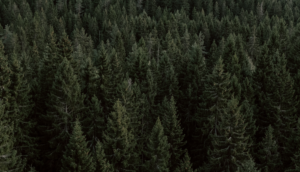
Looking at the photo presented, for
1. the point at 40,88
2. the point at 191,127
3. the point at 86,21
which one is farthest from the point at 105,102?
the point at 86,21

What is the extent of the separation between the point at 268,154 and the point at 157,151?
511 inches

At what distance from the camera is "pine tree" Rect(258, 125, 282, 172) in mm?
31000

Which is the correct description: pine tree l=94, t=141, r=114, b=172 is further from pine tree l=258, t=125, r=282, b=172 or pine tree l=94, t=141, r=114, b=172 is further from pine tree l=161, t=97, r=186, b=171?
pine tree l=258, t=125, r=282, b=172

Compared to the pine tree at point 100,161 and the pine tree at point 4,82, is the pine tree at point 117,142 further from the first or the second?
the pine tree at point 4,82

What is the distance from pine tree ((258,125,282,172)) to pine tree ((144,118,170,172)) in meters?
11.3

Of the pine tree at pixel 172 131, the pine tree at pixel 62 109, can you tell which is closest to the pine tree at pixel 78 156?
the pine tree at pixel 62 109

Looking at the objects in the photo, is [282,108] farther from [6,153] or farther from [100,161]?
[6,153]

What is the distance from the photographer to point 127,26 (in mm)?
79750

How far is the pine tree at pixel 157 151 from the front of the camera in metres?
27.5

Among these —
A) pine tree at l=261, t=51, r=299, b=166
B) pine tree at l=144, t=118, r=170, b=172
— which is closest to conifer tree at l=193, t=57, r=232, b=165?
pine tree at l=261, t=51, r=299, b=166

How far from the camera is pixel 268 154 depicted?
31.5 m

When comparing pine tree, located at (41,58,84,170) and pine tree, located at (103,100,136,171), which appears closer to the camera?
pine tree, located at (103,100,136,171)

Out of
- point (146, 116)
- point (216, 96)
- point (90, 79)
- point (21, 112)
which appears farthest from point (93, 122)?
point (216, 96)

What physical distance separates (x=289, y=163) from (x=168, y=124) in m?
15.2
